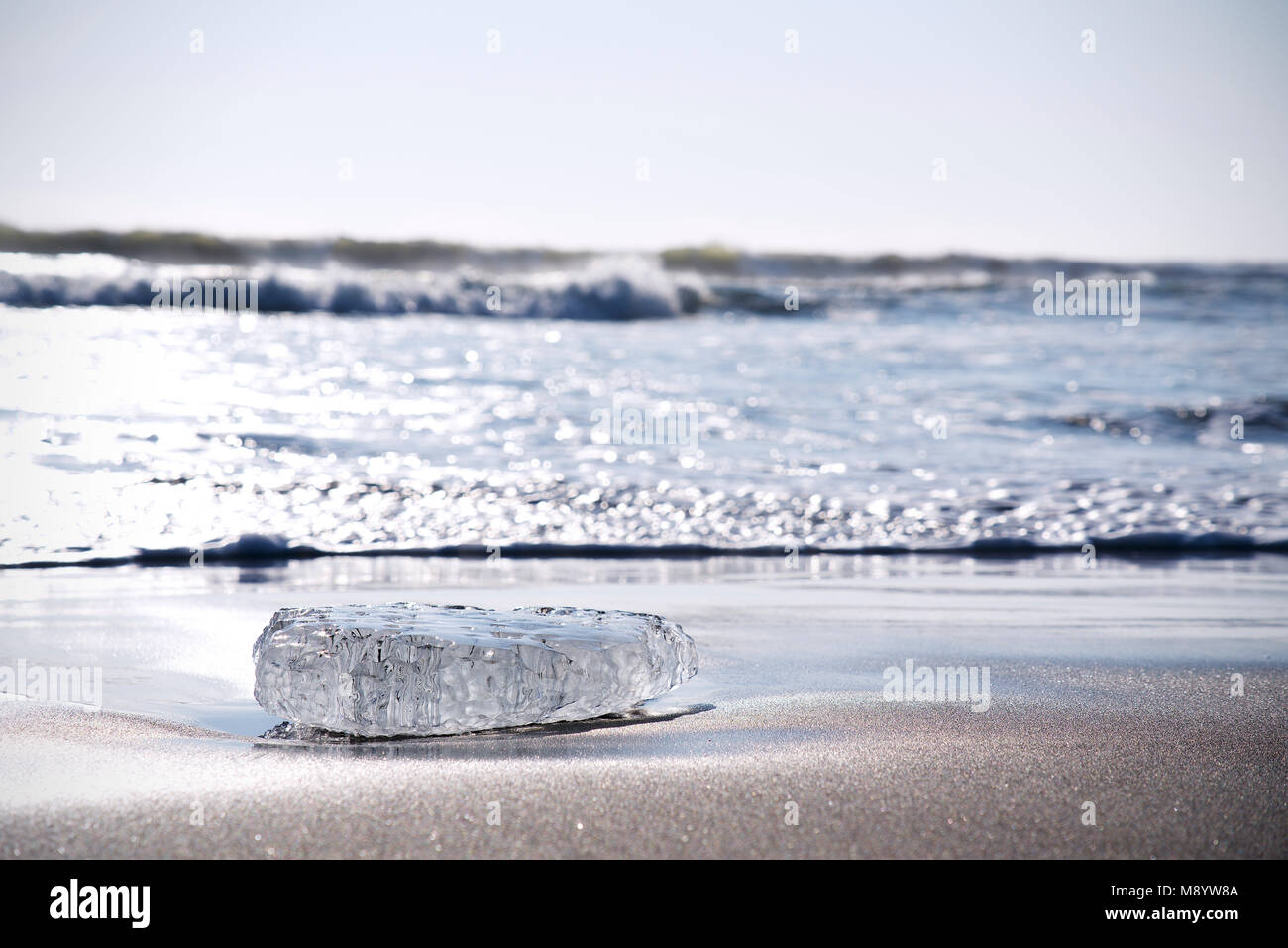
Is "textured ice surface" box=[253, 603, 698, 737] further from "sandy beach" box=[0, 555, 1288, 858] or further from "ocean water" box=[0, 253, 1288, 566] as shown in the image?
"ocean water" box=[0, 253, 1288, 566]

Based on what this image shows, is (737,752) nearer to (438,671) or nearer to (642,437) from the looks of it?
(438,671)

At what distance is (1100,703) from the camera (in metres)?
2.39

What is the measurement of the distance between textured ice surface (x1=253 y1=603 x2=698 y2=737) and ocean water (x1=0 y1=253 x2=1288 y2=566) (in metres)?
2.43

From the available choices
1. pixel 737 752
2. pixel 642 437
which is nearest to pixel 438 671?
pixel 737 752

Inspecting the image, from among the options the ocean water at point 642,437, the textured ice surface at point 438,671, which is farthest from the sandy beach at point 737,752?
the ocean water at point 642,437

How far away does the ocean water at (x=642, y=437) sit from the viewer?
502cm

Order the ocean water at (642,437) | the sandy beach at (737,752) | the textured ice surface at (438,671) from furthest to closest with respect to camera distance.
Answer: the ocean water at (642,437) < the textured ice surface at (438,671) < the sandy beach at (737,752)

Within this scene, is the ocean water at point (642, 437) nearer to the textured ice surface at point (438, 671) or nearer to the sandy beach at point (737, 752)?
the sandy beach at point (737, 752)

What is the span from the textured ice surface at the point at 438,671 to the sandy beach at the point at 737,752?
0.06 m

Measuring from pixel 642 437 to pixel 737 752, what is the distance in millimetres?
5273

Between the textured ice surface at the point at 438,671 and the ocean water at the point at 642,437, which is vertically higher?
the ocean water at the point at 642,437

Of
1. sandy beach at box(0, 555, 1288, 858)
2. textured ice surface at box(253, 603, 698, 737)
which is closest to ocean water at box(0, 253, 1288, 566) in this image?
sandy beach at box(0, 555, 1288, 858)
